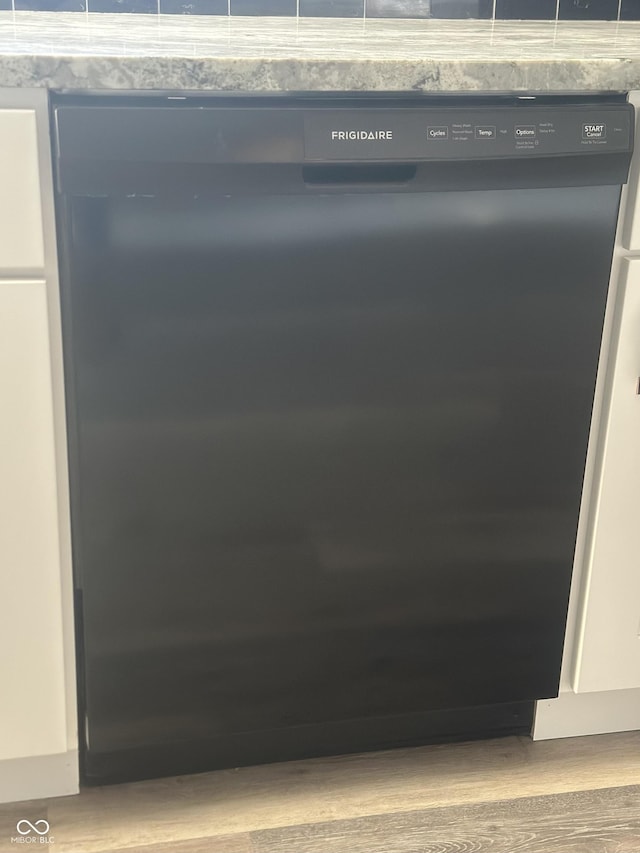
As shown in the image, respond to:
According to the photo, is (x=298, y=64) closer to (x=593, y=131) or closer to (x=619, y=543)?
(x=593, y=131)

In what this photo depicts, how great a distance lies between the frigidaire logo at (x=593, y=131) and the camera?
3.57 feet

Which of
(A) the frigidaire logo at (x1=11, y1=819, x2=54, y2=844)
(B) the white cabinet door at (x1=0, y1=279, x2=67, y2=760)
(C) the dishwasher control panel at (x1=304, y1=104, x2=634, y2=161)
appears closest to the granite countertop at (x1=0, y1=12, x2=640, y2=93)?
(C) the dishwasher control panel at (x1=304, y1=104, x2=634, y2=161)

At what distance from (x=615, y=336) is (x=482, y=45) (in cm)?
47

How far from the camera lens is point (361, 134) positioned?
3.40 ft

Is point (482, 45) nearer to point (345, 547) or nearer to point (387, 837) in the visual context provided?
point (345, 547)

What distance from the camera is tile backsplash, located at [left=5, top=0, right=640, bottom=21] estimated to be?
64.0 inches

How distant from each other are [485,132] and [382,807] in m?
0.90

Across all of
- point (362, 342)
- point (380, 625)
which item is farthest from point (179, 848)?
point (362, 342)

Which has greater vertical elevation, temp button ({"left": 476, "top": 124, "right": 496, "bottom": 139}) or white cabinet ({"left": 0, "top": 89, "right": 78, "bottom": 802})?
temp button ({"left": 476, "top": 124, "right": 496, "bottom": 139})

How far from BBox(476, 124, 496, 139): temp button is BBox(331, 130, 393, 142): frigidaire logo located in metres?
0.10

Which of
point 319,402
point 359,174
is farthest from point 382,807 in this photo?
point 359,174

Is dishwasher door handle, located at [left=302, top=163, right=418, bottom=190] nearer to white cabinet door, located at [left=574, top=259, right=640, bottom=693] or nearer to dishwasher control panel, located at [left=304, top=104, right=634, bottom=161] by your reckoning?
dishwasher control panel, located at [left=304, top=104, right=634, bottom=161]

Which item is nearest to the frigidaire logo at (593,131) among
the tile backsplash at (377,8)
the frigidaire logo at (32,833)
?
the tile backsplash at (377,8)

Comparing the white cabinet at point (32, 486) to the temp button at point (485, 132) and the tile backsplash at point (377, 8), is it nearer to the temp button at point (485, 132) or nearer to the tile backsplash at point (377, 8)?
the temp button at point (485, 132)
